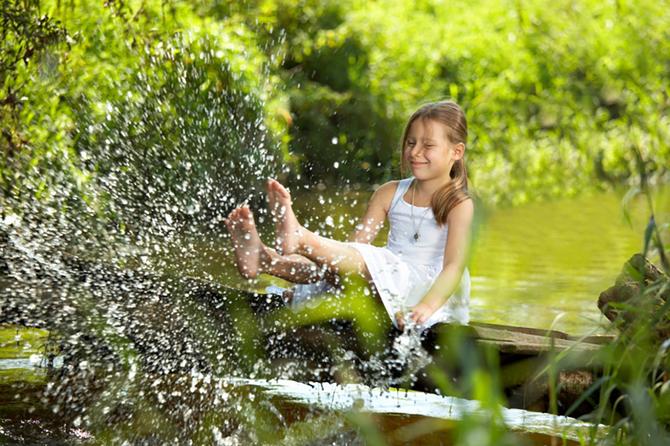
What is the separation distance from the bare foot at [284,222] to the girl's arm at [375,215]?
73 centimetres

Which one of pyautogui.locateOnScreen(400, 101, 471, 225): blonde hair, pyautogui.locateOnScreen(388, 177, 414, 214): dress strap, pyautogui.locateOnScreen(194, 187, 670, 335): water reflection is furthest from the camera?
pyautogui.locateOnScreen(194, 187, 670, 335): water reflection

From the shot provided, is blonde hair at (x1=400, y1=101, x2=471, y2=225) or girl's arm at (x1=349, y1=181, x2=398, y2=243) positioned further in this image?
girl's arm at (x1=349, y1=181, x2=398, y2=243)

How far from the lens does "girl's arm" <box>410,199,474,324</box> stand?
4.57 m

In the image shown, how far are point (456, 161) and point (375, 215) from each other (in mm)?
454

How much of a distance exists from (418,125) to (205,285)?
3.93 ft

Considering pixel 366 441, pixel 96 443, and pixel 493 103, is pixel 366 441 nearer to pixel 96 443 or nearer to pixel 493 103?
pixel 96 443

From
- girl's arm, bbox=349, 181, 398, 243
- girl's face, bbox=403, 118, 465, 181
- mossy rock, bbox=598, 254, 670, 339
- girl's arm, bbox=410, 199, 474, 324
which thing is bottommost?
mossy rock, bbox=598, 254, 670, 339

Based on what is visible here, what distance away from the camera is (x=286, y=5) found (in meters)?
12.0

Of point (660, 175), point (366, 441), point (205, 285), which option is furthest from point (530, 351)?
point (660, 175)

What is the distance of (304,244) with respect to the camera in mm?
4664

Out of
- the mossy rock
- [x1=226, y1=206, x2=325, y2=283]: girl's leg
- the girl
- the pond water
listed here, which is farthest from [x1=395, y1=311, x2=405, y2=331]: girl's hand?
the mossy rock

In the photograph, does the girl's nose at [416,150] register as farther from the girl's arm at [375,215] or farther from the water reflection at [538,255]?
the water reflection at [538,255]

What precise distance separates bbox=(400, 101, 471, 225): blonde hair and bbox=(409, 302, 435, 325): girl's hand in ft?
1.97

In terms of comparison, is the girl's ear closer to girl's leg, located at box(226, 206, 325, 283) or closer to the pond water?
the pond water
